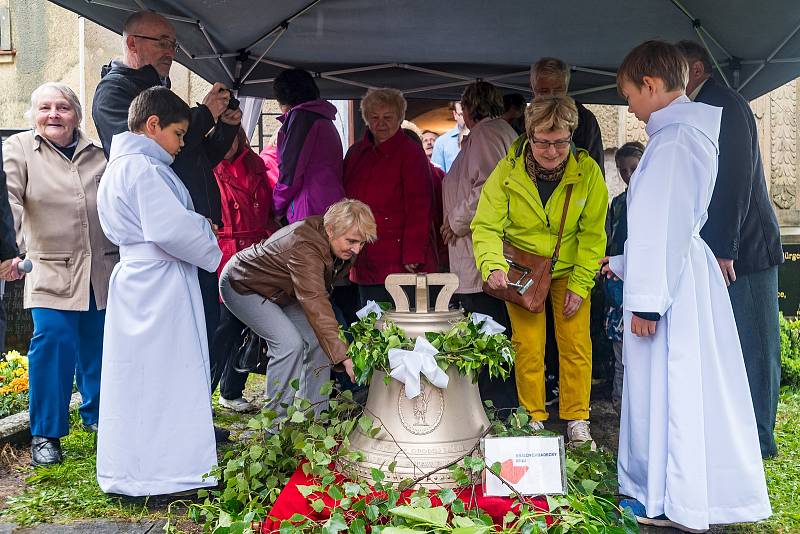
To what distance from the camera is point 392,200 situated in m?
5.04

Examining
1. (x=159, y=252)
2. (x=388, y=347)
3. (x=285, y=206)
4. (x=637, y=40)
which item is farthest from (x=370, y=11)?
(x=388, y=347)

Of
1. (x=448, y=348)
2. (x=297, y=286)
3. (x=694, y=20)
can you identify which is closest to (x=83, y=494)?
(x=297, y=286)

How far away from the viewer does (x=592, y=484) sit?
3.12 meters

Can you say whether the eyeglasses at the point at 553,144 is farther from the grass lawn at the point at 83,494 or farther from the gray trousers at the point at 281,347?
the grass lawn at the point at 83,494

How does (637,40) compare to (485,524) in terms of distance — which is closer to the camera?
(485,524)

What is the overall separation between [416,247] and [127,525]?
7.63 feet

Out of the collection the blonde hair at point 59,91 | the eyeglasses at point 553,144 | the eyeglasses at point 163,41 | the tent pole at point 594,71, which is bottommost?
the eyeglasses at point 553,144

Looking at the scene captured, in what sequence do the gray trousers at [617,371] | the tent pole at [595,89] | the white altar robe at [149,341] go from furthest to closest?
the tent pole at [595,89] < the gray trousers at [617,371] < the white altar robe at [149,341]

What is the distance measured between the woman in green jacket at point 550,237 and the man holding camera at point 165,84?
1.48 m

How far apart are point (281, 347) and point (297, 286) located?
18.9 inches

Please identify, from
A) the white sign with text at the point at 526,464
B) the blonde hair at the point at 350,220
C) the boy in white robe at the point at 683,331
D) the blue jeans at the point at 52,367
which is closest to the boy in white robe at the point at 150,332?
the blonde hair at the point at 350,220

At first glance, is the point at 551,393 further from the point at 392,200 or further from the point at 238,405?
the point at 238,405

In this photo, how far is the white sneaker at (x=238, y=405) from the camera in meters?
5.46

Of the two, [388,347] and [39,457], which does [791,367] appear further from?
[39,457]
